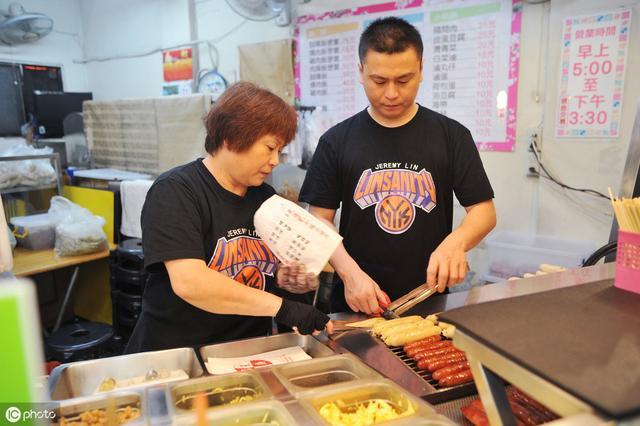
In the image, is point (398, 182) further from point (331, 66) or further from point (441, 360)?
point (331, 66)

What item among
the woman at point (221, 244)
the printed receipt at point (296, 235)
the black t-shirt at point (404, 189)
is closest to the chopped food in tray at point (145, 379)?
the woman at point (221, 244)

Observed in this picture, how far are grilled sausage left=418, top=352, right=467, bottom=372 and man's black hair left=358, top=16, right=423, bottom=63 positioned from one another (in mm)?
1210

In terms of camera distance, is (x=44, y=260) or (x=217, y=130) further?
(x=44, y=260)

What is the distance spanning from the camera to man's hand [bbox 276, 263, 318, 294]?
145 cm

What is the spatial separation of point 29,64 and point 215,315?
657cm

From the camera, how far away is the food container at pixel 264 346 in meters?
1.50

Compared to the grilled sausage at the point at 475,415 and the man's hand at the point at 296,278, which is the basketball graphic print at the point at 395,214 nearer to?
the man's hand at the point at 296,278

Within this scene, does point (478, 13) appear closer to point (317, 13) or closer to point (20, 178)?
point (317, 13)

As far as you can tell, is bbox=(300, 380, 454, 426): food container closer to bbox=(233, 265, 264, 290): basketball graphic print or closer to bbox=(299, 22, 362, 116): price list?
bbox=(233, 265, 264, 290): basketball graphic print

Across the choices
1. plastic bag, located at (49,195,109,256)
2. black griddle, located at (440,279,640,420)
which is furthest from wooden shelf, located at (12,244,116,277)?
black griddle, located at (440,279,640,420)

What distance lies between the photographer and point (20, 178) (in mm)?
4531

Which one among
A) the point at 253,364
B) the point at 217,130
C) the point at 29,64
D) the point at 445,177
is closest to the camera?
→ the point at 253,364

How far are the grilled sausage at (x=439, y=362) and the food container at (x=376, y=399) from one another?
20 cm

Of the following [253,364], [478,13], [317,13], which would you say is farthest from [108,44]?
[253,364]
